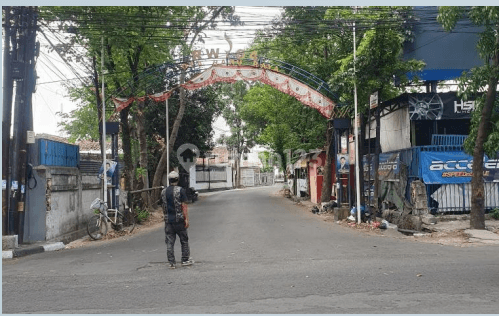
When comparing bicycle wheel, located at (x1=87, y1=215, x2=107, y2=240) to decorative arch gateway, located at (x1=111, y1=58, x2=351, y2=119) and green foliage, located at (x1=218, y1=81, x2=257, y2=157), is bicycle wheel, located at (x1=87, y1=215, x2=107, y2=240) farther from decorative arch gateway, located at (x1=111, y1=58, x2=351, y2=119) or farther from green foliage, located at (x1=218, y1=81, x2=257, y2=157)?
green foliage, located at (x1=218, y1=81, x2=257, y2=157)

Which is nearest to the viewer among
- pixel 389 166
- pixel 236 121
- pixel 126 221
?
pixel 126 221

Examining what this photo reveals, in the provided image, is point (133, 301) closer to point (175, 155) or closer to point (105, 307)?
point (105, 307)

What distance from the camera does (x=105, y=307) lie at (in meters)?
6.25

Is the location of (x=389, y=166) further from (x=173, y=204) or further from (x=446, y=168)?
(x=173, y=204)

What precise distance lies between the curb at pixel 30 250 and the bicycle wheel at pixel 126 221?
10.9 ft

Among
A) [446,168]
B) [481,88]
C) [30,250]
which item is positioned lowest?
[30,250]

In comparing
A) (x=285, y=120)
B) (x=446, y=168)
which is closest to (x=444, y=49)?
Answer: (x=446, y=168)

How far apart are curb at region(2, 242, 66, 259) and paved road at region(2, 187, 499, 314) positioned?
39cm

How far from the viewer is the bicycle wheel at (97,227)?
52.6ft

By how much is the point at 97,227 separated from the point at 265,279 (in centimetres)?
999

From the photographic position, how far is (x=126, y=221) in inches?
735

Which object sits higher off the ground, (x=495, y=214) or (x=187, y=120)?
(x=187, y=120)

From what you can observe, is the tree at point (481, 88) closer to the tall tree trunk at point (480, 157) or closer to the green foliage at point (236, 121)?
the tall tree trunk at point (480, 157)

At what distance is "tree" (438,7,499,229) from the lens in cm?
1282
